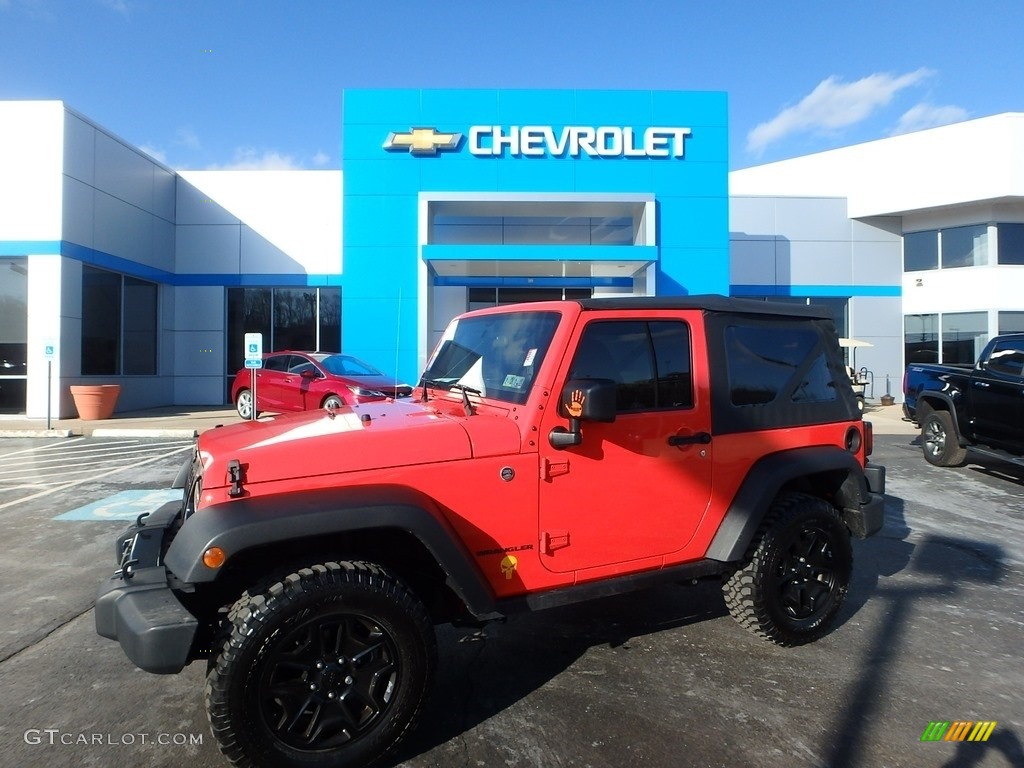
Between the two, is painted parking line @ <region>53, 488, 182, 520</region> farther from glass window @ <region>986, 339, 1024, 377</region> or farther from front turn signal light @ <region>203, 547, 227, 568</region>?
glass window @ <region>986, 339, 1024, 377</region>

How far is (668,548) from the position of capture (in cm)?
313

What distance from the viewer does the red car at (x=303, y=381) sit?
12492 millimetres

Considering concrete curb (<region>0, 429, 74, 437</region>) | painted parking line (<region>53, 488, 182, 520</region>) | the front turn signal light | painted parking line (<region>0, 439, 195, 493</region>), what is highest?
the front turn signal light

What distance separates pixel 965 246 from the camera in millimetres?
19734

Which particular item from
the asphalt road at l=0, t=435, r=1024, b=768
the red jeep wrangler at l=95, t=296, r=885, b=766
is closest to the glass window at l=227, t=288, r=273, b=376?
the asphalt road at l=0, t=435, r=1024, b=768

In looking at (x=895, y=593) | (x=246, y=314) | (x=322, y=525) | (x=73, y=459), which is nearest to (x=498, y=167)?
(x=246, y=314)

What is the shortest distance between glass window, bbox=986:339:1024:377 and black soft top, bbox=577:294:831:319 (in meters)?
5.87

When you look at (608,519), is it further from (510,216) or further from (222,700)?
(510,216)

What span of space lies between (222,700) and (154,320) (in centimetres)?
1934

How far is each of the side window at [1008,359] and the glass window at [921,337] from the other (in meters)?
13.8

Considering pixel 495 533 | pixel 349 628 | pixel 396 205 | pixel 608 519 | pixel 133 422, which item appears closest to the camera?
pixel 349 628

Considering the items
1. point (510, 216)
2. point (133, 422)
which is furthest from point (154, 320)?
point (510, 216)

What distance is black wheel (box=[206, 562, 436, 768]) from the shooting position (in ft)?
7.44

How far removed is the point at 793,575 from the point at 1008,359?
6.63 meters
